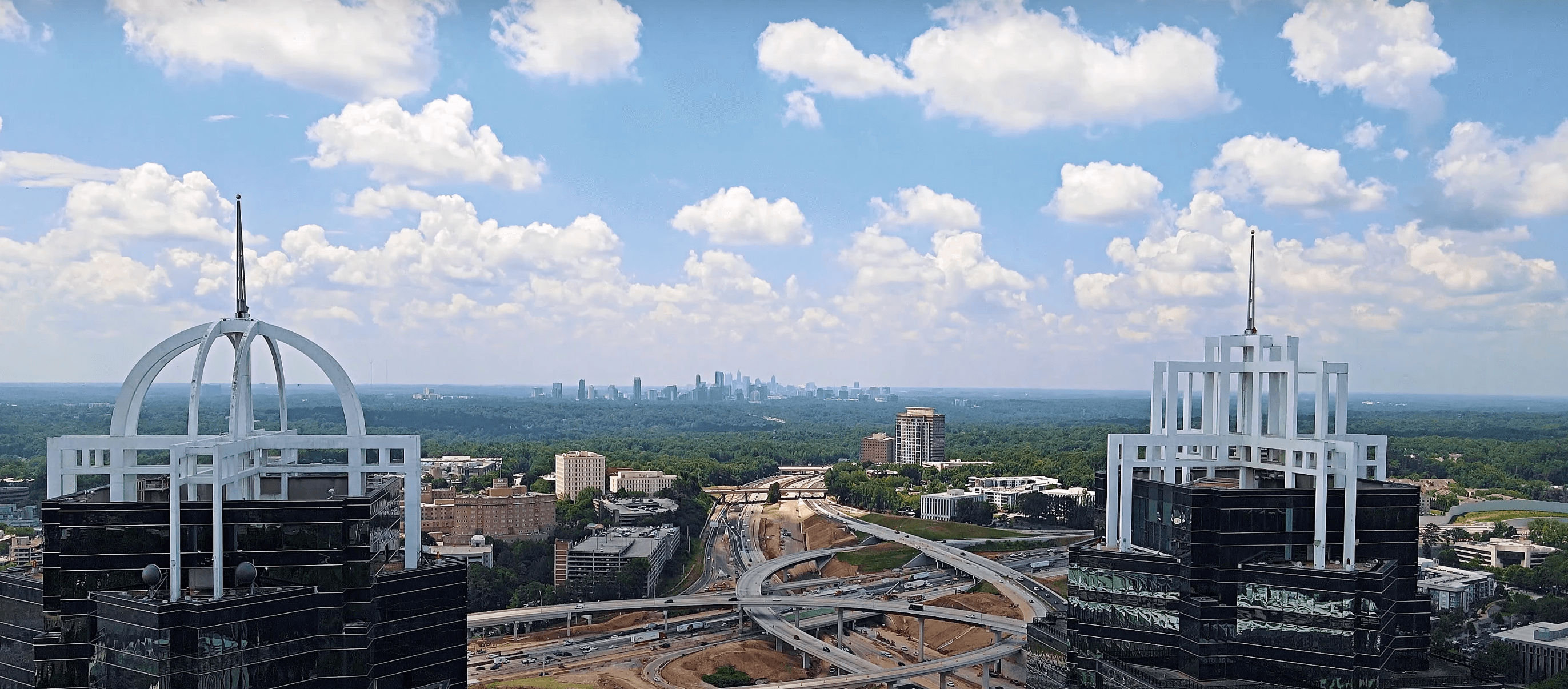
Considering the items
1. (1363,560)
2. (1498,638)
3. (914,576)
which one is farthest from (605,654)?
(1498,638)

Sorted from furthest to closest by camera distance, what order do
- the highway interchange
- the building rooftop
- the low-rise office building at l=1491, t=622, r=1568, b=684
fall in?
the building rooftop → the highway interchange → the low-rise office building at l=1491, t=622, r=1568, b=684

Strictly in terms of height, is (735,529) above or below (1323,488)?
below

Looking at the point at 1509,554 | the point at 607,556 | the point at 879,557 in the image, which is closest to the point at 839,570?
Answer: the point at 879,557

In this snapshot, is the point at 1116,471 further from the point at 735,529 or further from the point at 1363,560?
the point at 735,529

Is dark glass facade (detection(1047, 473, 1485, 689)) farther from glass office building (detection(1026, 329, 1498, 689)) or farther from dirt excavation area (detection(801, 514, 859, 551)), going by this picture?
dirt excavation area (detection(801, 514, 859, 551))

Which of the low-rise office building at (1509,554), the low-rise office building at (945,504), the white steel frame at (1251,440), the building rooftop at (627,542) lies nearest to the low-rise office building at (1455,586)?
the low-rise office building at (1509,554)

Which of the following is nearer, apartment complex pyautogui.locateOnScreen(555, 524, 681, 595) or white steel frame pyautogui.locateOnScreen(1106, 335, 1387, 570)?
white steel frame pyautogui.locateOnScreen(1106, 335, 1387, 570)

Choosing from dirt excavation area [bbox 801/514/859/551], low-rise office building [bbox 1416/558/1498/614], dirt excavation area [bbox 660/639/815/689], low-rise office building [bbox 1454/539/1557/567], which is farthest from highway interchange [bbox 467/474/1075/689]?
low-rise office building [bbox 1454/539/1557/567]
